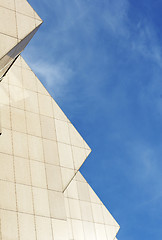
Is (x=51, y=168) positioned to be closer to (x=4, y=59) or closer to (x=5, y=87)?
(x=5, y=87)

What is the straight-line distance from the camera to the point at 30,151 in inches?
1097

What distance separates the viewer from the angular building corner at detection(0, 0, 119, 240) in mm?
23906

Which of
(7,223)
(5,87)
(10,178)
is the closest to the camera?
(7,223)

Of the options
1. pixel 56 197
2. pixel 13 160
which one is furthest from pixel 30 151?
pixel 56 197

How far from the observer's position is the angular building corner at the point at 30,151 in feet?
78.4

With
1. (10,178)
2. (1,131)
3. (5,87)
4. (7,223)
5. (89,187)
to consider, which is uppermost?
(89,187)

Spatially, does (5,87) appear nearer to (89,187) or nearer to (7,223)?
(7,223)

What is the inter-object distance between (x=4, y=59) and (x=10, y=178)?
27.9ft

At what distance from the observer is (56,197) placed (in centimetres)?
2712

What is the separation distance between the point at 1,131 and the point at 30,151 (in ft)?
9.72

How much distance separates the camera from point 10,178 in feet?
82.0

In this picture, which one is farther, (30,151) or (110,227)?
(110,227)

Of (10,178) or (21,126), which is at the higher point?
(21,126)

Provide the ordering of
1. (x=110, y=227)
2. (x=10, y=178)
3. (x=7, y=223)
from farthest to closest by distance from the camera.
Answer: (x=110, y=227) < (x=10, y=178) < (x=7, y=223)
